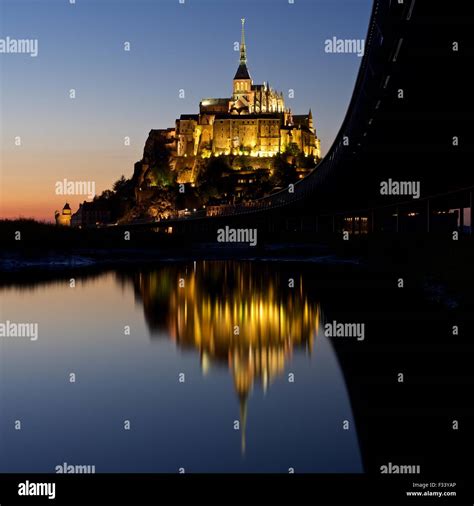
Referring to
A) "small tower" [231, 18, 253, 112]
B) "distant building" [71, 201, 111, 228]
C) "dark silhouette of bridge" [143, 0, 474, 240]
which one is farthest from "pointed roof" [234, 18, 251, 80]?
"dark silhouette of bridge" [143, 0, 474, 240]

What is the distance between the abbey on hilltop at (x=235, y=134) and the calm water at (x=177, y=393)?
142m

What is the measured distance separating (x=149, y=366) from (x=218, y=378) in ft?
6.67

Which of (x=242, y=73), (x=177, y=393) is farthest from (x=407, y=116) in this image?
(x=242, y=73)

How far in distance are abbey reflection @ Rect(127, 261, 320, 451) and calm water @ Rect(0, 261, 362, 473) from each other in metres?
0.05

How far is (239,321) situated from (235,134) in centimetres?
14723

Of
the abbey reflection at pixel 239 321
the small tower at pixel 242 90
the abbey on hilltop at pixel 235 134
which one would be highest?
the small tower at pixel 242 90

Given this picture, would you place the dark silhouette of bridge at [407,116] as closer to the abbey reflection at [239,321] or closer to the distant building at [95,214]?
the abbey reflection at [239,321]

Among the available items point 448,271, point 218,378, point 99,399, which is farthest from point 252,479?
point 448,271

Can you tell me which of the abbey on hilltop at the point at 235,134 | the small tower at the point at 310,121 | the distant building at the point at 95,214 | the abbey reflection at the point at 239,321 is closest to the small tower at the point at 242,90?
the abbey on hilltop at the point at 235,134

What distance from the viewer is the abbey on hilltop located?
538 feet

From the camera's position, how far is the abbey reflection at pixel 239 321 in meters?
14.1

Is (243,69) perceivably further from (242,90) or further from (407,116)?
(407,116)

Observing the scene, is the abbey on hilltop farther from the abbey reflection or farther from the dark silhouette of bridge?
the abbey reflection

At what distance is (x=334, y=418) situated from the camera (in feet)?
32.2
